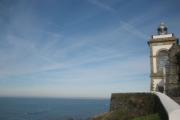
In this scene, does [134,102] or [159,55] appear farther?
[159,55]

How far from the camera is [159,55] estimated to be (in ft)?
90.5

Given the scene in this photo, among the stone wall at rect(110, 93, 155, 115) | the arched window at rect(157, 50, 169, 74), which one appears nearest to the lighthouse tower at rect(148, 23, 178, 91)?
the arched window at rect(157, 50, 169, 74)

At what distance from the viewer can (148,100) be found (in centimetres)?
1659

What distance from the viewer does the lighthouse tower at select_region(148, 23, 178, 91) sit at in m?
26.8

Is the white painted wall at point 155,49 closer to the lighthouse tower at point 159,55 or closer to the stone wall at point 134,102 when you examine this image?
the lighthouse tower at point 159,55

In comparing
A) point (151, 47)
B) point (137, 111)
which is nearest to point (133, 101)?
point (137, 111)

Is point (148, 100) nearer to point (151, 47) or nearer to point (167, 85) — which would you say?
point (167, 85)

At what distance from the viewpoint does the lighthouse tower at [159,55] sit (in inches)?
1056

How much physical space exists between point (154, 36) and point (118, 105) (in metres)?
13.1

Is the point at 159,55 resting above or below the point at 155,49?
below

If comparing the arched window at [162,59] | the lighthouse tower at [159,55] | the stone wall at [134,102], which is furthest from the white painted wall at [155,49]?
the stone wall at [134,102]

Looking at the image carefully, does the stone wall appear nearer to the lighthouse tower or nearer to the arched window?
the lighthouse tower

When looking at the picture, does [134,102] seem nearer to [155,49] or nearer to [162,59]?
[162,59]

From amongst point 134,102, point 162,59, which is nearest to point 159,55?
point 162,59
